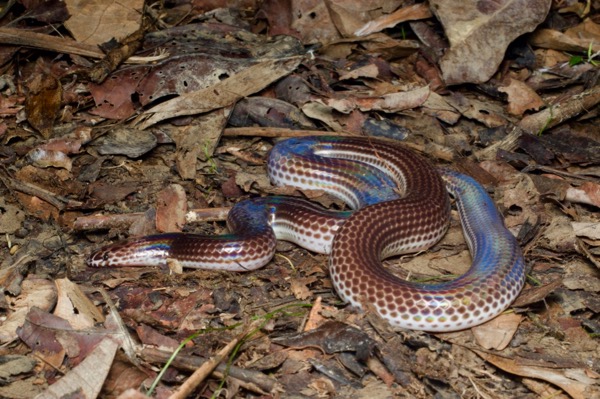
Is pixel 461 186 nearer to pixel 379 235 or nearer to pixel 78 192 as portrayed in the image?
pixel 379 235

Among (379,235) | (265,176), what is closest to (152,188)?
(265,176)

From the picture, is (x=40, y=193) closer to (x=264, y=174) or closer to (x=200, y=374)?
(x=264, y=174)

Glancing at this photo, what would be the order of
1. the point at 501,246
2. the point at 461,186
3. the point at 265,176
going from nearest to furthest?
the point at 501,246
the point at 461,186
the point at 265,176

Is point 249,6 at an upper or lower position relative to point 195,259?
upper

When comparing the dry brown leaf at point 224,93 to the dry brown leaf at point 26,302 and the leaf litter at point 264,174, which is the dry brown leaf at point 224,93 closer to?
the leaf litter at point 264,174

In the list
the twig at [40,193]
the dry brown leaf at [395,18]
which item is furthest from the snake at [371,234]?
the dry brown leaf at [395,18]

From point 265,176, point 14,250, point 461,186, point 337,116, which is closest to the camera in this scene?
point 14,250
